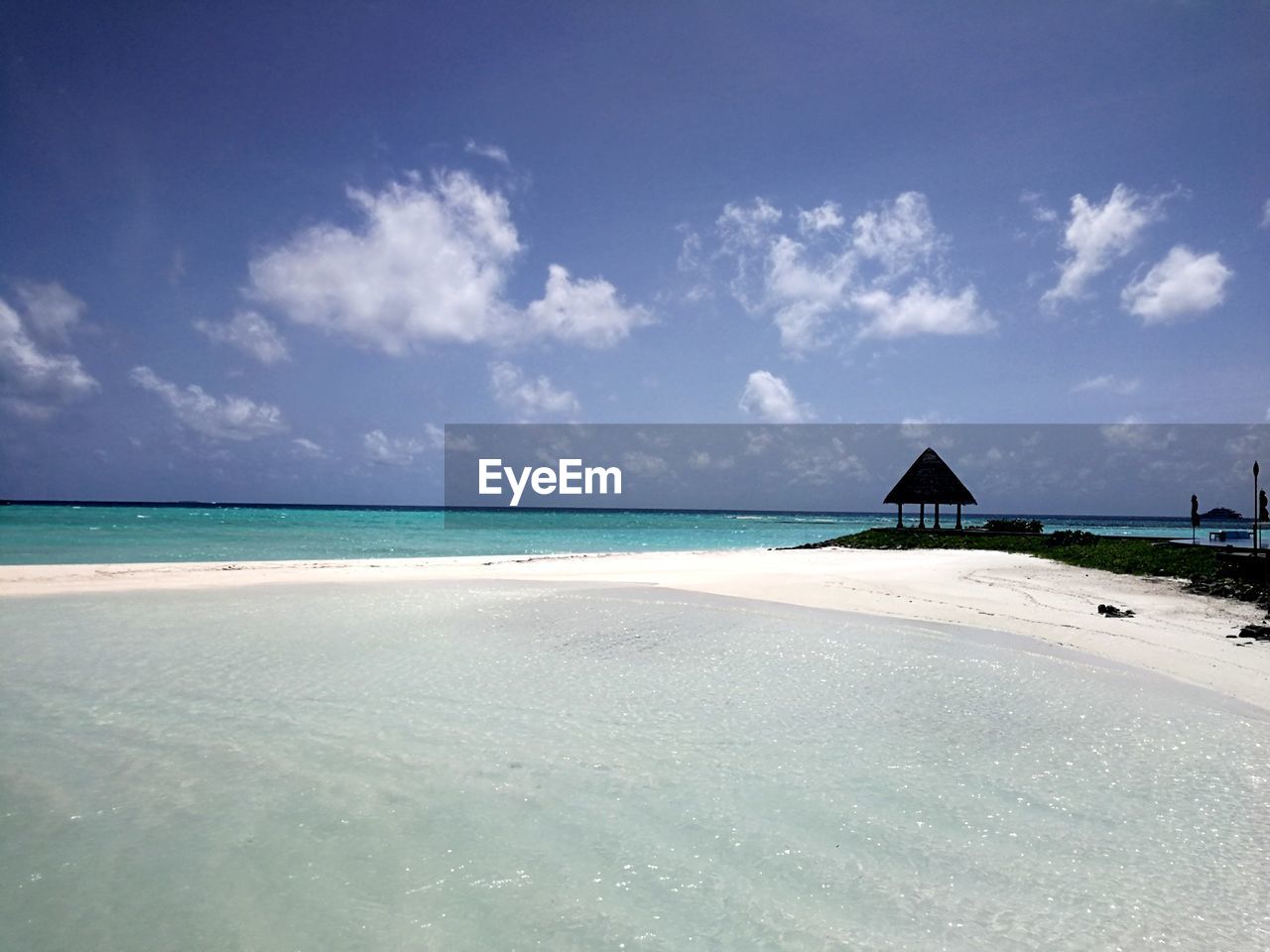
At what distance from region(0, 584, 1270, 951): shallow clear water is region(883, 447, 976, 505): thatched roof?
111 feet

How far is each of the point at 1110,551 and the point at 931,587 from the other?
10288 millimetres

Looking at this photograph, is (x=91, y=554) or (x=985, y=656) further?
(x=91, y=554)

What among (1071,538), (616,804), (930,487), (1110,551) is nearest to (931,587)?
(1110,551)

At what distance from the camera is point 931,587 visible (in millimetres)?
17281

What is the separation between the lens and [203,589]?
1525 cm

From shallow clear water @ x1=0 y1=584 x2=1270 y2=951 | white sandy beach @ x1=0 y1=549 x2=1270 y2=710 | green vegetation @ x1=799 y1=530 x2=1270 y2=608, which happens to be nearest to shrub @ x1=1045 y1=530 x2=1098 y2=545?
green vegetation @ x1=799 y1=530 x2=1270 y2=608

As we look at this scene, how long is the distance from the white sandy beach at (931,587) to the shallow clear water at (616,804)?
2123 millimetres

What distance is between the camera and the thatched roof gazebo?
132ft

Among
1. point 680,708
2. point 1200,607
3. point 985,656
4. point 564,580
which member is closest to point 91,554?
point 564,580

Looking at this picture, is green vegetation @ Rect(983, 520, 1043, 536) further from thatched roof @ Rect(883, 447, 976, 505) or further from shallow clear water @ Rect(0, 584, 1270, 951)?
shallow clear water @ Rect(0, 584, 1270, 951)

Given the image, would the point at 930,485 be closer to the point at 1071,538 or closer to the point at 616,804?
the point at 1071,538

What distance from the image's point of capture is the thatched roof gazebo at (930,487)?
40188 mm

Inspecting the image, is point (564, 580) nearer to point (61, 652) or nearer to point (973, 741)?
point (61, 652)

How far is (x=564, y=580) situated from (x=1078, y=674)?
40.5 feet
